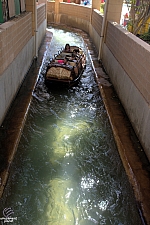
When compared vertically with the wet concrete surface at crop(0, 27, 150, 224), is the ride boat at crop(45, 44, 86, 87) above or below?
above

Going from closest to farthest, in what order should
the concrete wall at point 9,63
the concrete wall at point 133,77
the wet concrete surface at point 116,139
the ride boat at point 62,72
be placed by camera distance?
the wet concrete surface at point 116,139
the concrete wall at point 133,77
the concrete wall at point 9,63
the ride boat at point 62,72

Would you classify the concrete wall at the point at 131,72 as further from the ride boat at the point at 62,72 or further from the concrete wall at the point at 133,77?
the ride boat at the point at 62,72

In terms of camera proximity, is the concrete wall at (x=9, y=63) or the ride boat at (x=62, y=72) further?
the ride boat at (x=62, y=72)

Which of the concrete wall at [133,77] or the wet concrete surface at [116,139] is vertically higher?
the concrete wall at [133,77]

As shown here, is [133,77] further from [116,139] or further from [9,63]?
[9,63]

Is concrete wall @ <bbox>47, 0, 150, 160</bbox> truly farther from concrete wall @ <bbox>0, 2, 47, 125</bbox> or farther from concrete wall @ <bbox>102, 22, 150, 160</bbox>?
concrete wall @ <bbox>0, 2, 47, 125</bbox>

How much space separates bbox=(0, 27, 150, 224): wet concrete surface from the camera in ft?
15.2

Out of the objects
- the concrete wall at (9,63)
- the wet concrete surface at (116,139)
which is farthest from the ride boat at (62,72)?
the concrete wall at (9,63)

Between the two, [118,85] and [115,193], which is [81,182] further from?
[118,85]

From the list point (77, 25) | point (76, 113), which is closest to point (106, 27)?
point (76, 113)

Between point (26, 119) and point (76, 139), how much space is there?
1674 millimetres

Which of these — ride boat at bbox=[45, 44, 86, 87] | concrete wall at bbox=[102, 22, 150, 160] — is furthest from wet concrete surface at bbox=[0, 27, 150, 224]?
→ ride boat at bbox=[45, 44, 86, 87]

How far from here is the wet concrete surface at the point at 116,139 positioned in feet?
15.2

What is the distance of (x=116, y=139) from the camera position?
6227 mm
